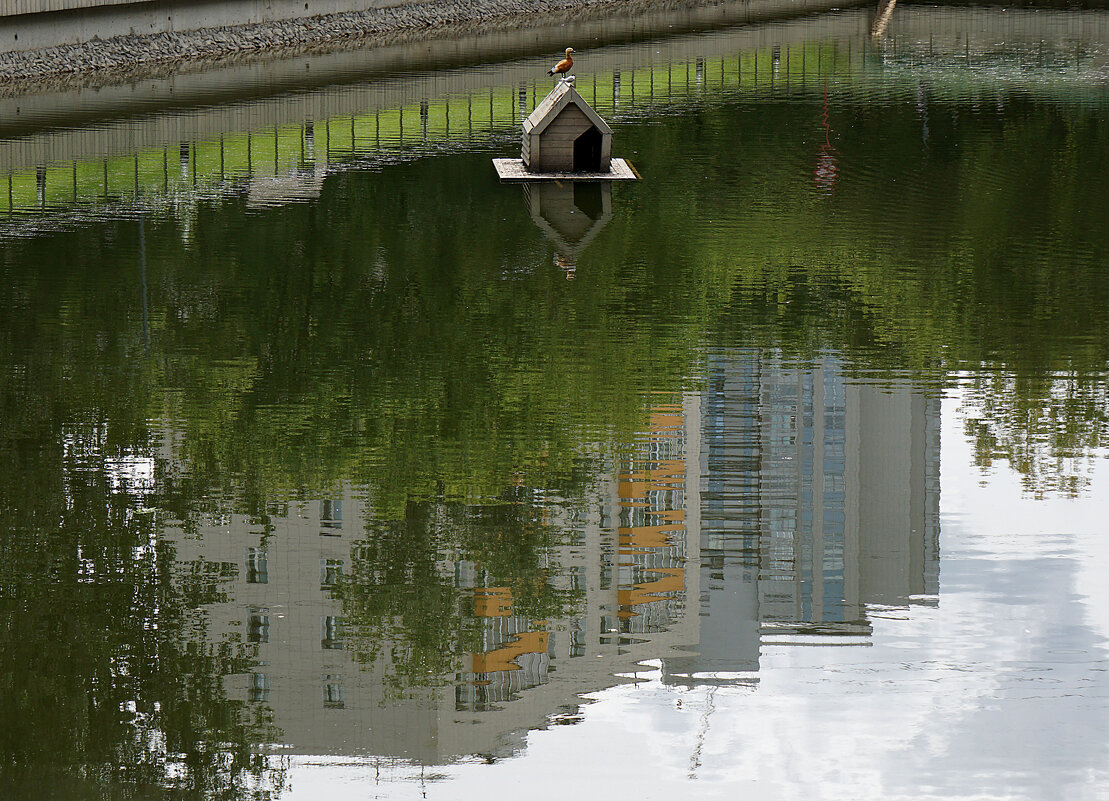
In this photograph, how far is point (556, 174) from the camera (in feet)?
117

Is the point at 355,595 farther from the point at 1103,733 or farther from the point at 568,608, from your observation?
the point at 1103,733

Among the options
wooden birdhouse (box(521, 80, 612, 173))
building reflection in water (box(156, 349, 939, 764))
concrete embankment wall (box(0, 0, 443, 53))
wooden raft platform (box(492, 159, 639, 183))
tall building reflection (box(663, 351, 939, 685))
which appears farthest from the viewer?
concrete embankment wall (box(0, 0, 443, 53))

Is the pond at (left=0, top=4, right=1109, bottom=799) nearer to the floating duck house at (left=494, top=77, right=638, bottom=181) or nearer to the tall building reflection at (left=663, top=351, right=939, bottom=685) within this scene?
the tall building reflection at (left=663, top=351, right=939, bottom=685)

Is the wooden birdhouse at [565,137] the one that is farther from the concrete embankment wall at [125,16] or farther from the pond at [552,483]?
the concrete embankment wall at [125,16]

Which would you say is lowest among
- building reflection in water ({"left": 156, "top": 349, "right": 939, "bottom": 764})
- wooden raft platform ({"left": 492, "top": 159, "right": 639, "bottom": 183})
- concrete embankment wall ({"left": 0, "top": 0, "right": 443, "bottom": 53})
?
building reflection in water ({"left": 156, "top": 349, "right": 939, "bottom": 764})

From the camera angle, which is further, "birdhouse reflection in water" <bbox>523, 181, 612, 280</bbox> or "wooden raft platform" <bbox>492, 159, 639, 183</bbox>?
"wooden raft platform" <bbox>492, 159, 639, 183</bbox>

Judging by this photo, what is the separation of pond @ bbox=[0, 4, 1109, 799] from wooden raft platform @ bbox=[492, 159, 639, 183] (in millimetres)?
312

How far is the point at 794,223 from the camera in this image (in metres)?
31.6

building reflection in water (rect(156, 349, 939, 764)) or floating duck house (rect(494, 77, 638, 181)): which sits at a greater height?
floating duck house (rect(494, 77, 638, 181))

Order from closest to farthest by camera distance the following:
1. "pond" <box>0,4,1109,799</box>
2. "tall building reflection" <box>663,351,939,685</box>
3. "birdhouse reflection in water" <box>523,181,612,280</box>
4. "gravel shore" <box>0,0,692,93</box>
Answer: "pond" <box>0,4,1109,799</box> < "tall building reflection" <box>663,351,939,685</box> < "birdhouse reflection in water" <box>523,181,612,280</box> < "gravel shore" <box>0,0,692,93</box>

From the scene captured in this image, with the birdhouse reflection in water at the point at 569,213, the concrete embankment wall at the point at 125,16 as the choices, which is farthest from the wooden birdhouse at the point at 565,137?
the concrete embankment wall at the point at 125,16

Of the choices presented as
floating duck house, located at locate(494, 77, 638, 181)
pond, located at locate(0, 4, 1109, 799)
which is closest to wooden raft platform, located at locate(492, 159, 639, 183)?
floating duck house, located at locate(494, 77, 638, 181)

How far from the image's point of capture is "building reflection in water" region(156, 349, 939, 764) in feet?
41.6

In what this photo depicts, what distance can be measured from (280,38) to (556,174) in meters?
25.6
